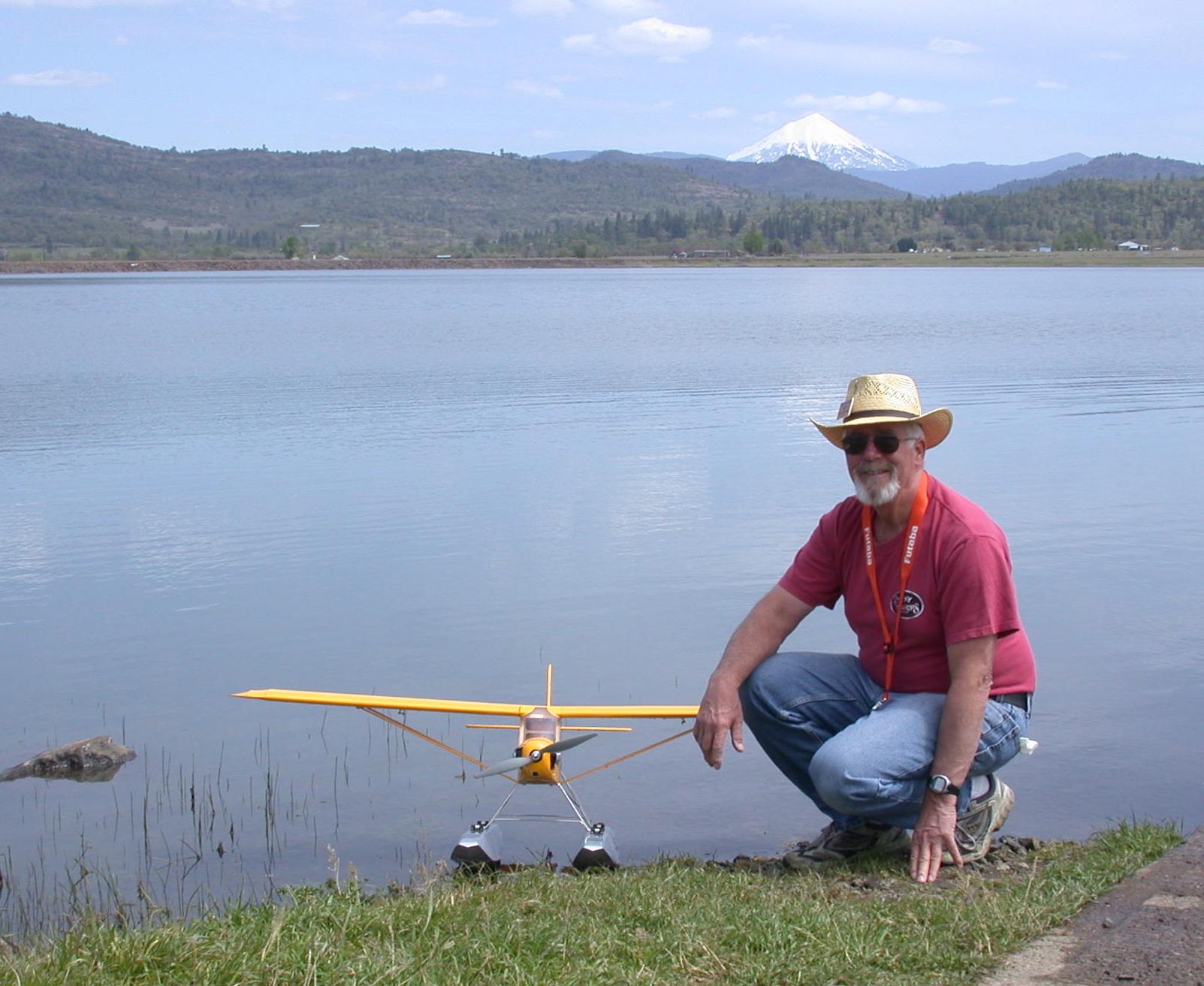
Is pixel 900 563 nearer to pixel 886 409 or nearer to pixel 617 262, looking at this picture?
pixel 886 409

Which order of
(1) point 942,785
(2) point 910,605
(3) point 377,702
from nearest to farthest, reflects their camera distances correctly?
(1) point 942,785
(2) point 910,605
(3) point 377,702

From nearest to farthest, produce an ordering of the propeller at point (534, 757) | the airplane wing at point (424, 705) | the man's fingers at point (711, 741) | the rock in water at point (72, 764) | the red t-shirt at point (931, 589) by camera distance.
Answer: the red t-shirt at point (931, 589), the man's fingers at point (711, 741), the propeller at point (534, 757), the airplane wing at point (424, 705), the rock in water at point (72, 764)

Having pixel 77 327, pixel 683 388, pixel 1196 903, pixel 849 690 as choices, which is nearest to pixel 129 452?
pixel 683 388

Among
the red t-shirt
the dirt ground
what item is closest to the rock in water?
the red t-shirt

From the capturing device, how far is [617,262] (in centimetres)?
14650

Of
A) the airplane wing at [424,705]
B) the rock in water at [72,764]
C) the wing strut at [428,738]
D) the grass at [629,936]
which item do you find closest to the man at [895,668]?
the grass at [629,936]

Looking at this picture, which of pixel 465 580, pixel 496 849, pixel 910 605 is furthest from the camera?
pixel 465 580

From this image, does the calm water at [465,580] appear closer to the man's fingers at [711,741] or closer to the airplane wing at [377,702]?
the airplane wing at [377,702]

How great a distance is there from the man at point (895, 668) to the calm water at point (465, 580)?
1.35 meters

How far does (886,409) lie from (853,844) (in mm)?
1669

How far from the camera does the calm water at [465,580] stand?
6617 millimetres

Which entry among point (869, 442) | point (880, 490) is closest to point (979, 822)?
point (880, 490)

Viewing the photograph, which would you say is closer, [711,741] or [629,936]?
[629,936]

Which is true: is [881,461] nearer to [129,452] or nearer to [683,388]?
[129,452]
